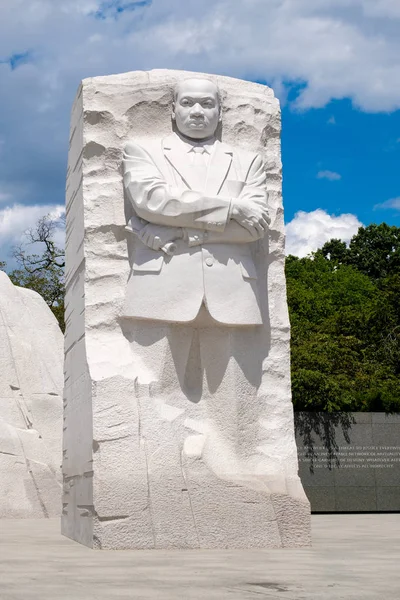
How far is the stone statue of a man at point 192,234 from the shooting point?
6500 millimetres

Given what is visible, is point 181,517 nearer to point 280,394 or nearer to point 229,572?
point 280,394

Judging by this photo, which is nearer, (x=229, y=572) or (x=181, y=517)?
(x=229, y=572)

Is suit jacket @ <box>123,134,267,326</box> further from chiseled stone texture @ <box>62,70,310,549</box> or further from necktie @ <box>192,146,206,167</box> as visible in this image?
chiseled stone texture @ <box>62,70,310,549</box>

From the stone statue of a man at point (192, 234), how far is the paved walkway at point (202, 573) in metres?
1.77

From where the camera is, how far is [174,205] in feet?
21.2

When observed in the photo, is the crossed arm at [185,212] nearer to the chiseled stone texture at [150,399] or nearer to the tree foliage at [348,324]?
the chiseled stone texture at [150,399]

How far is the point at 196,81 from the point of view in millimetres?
6945

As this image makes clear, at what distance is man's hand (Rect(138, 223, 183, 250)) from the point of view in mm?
6543

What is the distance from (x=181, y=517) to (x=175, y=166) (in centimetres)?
259

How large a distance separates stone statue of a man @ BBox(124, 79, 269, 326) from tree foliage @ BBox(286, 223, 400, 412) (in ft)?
23.0

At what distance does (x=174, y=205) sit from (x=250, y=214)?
1.88 feet

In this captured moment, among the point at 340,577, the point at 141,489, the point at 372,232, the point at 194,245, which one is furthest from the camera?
the point at 372,232

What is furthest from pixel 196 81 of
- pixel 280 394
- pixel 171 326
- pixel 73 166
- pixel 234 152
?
pixel 280 394

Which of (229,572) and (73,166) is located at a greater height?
(73,166)
